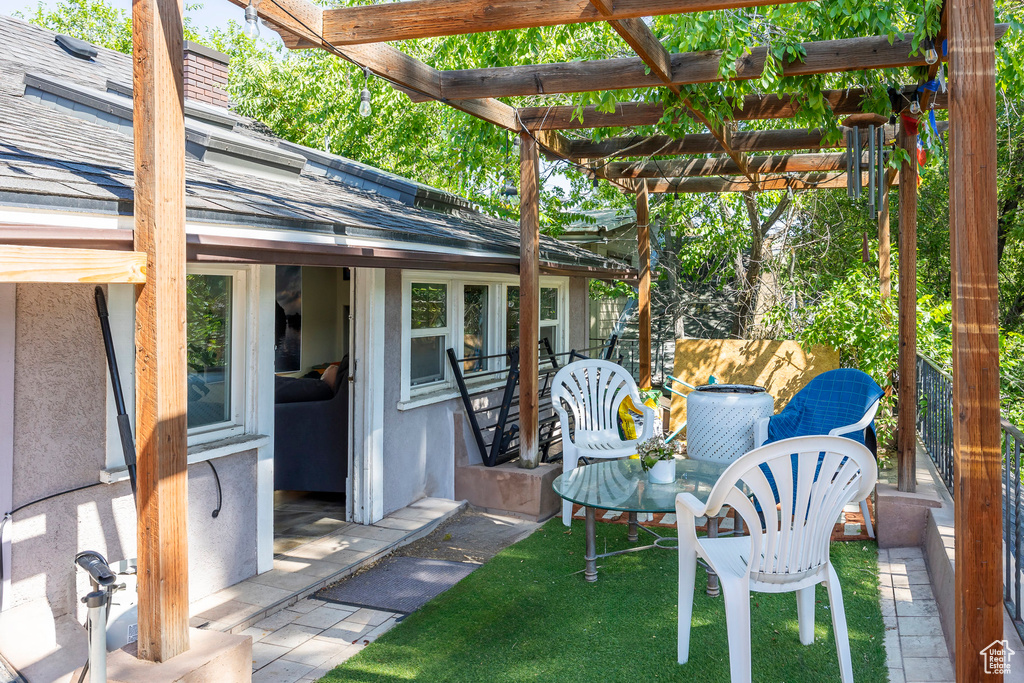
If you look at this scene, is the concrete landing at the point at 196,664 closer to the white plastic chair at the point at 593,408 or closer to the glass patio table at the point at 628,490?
the glass patio table at the point at 628,490

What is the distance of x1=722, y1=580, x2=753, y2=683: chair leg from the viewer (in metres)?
2.89

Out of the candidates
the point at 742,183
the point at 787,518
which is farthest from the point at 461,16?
the point at 742,183

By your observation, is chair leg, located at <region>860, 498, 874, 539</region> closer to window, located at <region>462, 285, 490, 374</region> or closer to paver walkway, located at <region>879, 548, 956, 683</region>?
paver walkway, located at <region>879, 548, 956, 683</region>

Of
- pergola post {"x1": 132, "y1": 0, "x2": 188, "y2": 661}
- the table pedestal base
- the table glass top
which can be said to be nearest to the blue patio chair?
the table glass top

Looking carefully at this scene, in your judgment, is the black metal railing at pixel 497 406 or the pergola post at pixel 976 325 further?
the black metal railing at pixel 497 406

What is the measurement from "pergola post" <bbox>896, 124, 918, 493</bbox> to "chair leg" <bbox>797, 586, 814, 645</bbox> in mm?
1736

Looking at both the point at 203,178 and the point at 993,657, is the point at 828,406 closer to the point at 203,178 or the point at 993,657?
the point at 993,657

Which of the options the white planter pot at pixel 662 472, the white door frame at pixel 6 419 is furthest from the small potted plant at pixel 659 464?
the white door frame at pixel 6 419

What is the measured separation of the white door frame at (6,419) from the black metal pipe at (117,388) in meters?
0.35

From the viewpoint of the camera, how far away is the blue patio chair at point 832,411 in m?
5.00

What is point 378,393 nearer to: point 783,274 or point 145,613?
point 145,613

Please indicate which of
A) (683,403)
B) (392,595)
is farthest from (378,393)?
(683,403)

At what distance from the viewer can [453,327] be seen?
21.2 ft

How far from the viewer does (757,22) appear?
4.34m
